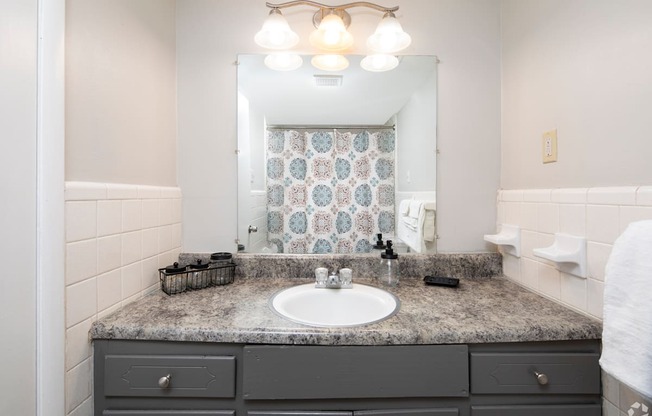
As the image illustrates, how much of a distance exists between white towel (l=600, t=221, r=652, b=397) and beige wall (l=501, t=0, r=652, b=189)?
227 millimetres

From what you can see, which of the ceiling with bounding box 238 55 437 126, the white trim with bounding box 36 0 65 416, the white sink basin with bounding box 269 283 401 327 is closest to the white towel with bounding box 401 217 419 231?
the white sink basin with bounding box 269 283 401 327

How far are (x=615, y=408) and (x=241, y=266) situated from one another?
1235 mm

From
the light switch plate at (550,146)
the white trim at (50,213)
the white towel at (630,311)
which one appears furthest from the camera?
the light switch plate at (550,146)

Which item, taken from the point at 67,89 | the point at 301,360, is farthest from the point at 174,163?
the point at 301,360

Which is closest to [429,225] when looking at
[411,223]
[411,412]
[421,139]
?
[411,223]

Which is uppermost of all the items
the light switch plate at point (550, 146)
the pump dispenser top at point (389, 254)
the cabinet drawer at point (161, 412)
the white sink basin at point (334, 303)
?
the light switch plate at point (550, 146)

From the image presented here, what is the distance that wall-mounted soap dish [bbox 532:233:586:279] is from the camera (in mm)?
783

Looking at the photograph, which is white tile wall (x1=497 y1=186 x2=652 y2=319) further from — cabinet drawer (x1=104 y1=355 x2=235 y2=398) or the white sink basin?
cabinet drawer (x1=104 y1=355 x2=235 y2=398)

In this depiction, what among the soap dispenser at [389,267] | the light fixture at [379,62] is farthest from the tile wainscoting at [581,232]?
the light fixture at [379,62]

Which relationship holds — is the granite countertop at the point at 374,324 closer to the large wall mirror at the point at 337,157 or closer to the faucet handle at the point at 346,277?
the faucet handle at the point at 346,277

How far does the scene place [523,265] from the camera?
3.42 ft

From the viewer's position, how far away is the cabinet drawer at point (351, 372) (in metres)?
0.69

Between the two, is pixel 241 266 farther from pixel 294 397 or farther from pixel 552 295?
pixel 552 295

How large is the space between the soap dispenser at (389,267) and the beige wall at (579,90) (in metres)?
0.58
